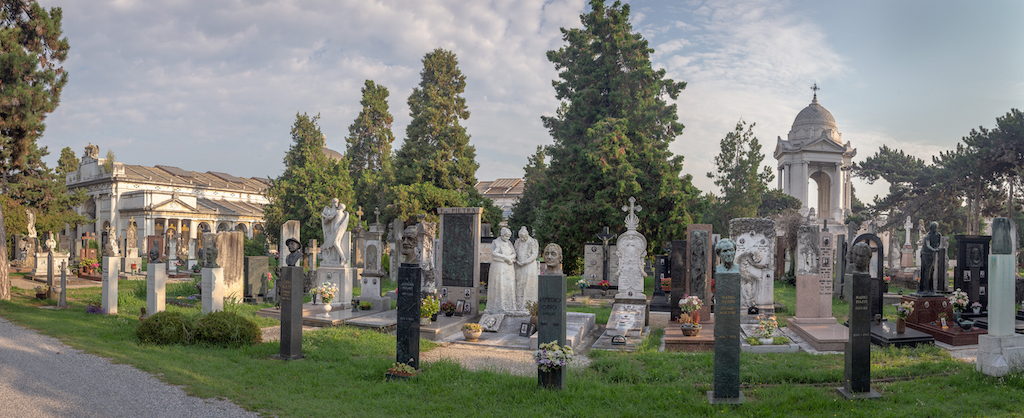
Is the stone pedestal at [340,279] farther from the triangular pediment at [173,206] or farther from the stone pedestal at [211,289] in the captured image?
the triangular pediment at [173,206]

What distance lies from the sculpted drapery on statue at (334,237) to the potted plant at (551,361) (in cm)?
953

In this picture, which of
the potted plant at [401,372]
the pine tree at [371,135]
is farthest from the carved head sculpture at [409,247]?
the pine tree at [371,135]

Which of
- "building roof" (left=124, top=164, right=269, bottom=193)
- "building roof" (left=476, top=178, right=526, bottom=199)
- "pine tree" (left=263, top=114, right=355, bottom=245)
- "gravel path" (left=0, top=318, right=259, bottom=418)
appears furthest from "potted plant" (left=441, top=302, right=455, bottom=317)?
"building roof" (left=476, top=178, right=526, bottom=199)

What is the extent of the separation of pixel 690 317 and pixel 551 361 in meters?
4.70

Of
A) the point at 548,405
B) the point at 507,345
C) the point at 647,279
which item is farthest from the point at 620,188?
the point at 548,405

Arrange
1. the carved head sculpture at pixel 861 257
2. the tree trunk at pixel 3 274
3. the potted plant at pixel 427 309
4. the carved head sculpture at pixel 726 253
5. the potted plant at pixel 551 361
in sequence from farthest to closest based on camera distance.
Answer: the tree trunk at pixel 3 274 < the potted plant at pixel 427 309 < the carved head sculpture at pixel 861 257 < the carved head sculpture at pixel 726 253 < the potted plant at pixel 551 361

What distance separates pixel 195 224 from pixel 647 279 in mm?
52444

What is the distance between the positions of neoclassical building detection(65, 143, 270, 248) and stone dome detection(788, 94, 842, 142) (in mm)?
49547

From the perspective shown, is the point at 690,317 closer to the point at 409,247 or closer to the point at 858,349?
the point at 858,349

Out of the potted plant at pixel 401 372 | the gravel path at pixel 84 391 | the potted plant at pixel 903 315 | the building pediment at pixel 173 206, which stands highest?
the building pediment at pixel 173 206

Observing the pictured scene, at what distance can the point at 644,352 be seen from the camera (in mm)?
9664

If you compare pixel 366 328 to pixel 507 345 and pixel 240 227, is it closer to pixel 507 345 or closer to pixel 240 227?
pixel 507 345

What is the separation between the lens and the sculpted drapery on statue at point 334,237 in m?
15.2

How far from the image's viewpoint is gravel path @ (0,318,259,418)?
6.01 meters
